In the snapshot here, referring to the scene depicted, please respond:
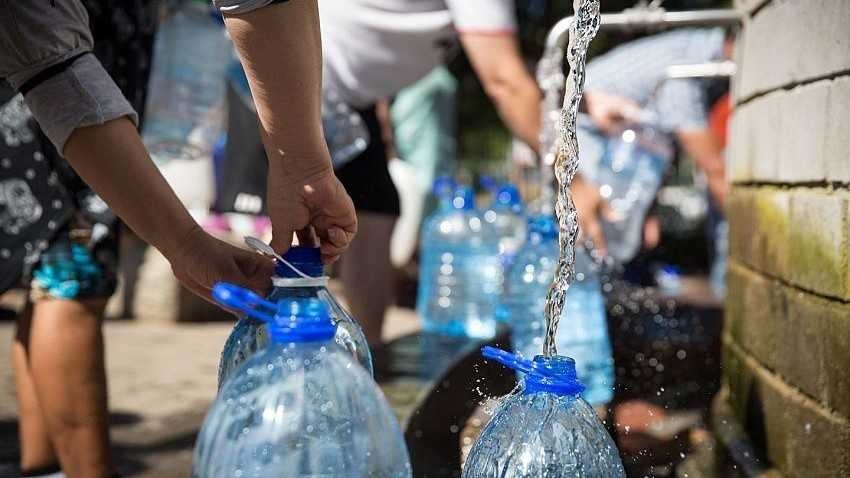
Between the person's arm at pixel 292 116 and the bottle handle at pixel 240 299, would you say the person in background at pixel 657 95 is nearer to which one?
the person's arm at pixel 292 116

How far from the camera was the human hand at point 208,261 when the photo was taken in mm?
1845

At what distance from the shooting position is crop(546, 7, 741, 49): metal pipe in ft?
11.3

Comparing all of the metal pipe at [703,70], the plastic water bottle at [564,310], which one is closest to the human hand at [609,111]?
the metal pipe at [703,70]

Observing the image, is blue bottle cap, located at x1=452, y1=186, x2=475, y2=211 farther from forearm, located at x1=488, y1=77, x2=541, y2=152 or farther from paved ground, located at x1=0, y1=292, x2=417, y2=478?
forearm, located at x1=488, y1=77, x2=541, y2=152

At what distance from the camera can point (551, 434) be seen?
1.67m

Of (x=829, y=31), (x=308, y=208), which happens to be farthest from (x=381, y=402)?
(x=829, y=31)

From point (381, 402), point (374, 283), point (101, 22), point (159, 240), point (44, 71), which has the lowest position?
point (374, 283)

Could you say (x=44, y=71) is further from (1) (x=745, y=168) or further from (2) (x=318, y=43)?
(1) (x=745, y=168)

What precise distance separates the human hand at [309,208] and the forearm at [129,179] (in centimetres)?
17

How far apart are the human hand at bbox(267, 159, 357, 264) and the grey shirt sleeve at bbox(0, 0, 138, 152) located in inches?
11.7

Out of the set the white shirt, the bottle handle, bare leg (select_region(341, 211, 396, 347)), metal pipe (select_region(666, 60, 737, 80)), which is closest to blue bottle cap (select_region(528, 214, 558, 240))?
the white shirt

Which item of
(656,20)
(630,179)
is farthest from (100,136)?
(630,179)

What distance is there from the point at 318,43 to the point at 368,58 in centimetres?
242

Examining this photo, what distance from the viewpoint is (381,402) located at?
152 centimetres
